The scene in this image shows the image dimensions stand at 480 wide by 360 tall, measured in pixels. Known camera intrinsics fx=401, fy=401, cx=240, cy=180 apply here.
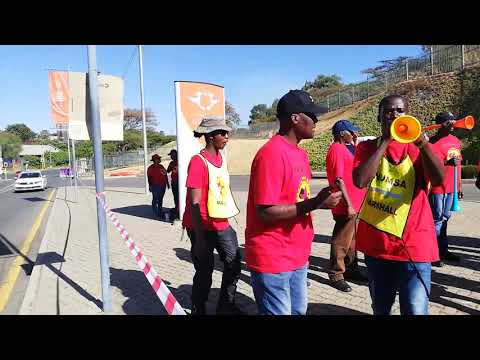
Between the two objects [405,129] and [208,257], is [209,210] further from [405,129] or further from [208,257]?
[405,129]

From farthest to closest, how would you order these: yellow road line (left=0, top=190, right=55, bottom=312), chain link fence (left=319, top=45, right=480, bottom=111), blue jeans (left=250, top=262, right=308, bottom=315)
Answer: chain link fence (left=319, top=45, right=480, bottom=111)
yellow road line (left=0, top=190, right=55, bottom=312)
blue jeans (left=250, top=262, right=308, bottom=315)

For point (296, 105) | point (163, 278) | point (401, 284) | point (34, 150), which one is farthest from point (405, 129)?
point (34, 150)

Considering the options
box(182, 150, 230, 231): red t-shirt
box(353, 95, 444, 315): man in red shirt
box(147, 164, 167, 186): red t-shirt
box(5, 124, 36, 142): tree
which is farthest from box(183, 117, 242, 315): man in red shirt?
box(5, 124, 36, 142): tree

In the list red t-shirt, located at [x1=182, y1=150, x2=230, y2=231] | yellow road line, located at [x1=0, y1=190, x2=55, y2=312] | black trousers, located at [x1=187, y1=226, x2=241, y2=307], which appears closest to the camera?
red t-shirt, located at [x1=182, y1=150, x2=230, y2=231]

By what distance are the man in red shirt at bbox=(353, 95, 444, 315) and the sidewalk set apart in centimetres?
165

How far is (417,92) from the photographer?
2981cm

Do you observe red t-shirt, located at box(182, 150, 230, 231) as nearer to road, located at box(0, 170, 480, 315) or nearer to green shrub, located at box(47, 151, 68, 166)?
road, located at box(0, 170, 480, 315)

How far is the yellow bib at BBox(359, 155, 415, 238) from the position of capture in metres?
2.28

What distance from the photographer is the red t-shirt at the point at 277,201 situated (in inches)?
81.3

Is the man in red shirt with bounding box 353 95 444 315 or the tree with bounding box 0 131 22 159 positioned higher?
Answer: the tree with bounding box 0 131 22 159

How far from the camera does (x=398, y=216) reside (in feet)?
7.49

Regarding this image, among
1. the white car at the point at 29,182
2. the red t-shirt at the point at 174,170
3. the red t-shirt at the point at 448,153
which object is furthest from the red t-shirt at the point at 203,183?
the white car at the point at 29,182

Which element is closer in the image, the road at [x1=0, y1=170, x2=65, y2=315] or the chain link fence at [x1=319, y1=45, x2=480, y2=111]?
the road at [x1=0, y1=170, x2=65, y2=315]
